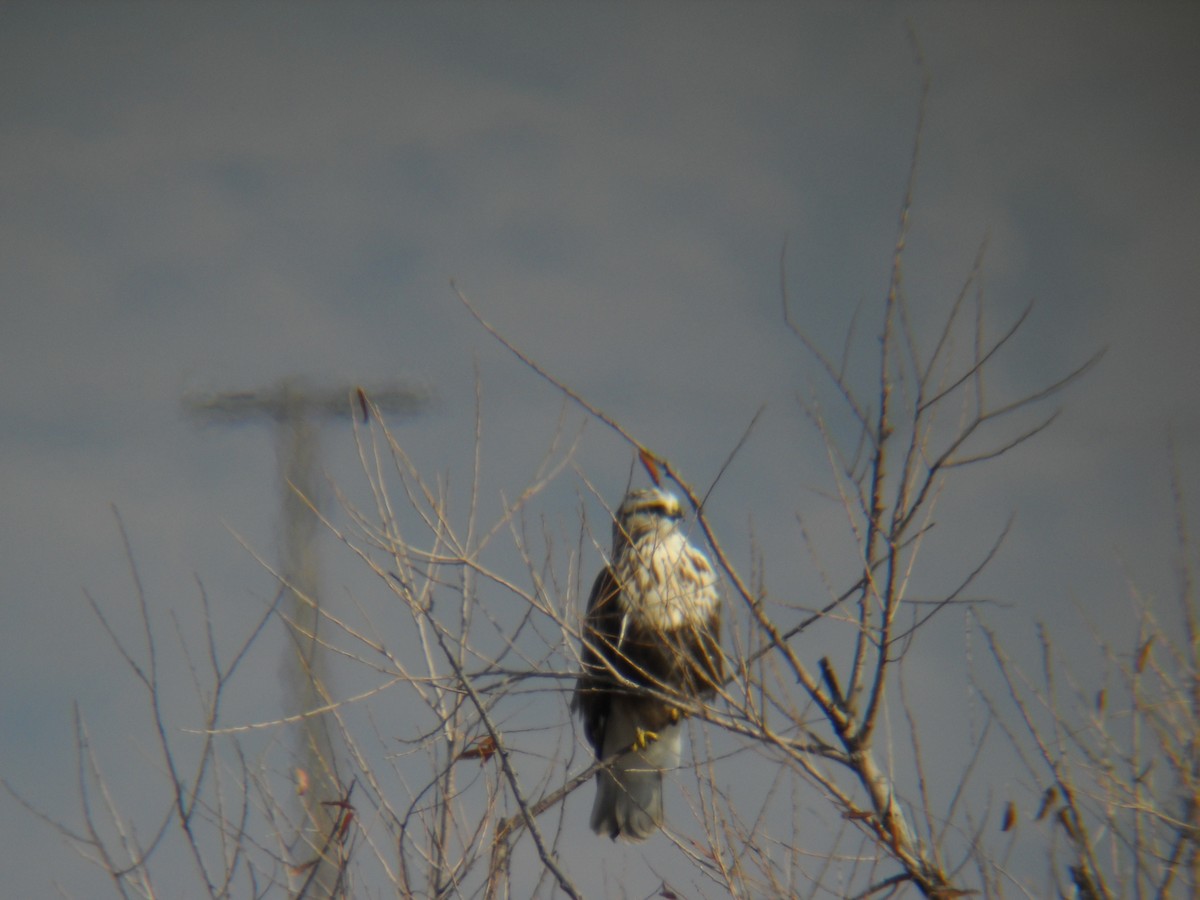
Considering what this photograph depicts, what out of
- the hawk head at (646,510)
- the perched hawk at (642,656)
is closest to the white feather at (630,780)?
the perched hawk at (642,656)

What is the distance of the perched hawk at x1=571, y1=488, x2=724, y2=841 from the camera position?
16.4 ft

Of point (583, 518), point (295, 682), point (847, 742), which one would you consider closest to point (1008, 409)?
point (847, 742)

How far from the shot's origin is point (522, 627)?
3.72 metres

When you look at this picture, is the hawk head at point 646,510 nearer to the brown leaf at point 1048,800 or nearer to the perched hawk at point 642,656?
the perched hawk at point 642,656

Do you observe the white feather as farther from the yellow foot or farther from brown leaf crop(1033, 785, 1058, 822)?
brown leaf crop(1033, 785, 1058, 822)

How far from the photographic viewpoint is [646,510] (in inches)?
223

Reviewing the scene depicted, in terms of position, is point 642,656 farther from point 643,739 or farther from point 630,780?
point 630,780

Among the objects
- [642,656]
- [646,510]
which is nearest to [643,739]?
[642,656]

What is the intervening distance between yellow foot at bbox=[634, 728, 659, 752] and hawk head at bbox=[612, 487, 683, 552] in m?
0.77

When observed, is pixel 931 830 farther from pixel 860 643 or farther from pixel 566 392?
pixel 566 392

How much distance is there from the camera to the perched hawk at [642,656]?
16.4ft

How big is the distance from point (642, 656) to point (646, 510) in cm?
75

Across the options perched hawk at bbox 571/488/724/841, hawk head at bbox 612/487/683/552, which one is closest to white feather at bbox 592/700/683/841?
perched hawk at bbox 571/488/724/841

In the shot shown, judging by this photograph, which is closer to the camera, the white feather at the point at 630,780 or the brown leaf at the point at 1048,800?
the brown leaf at the point at 1048,800
